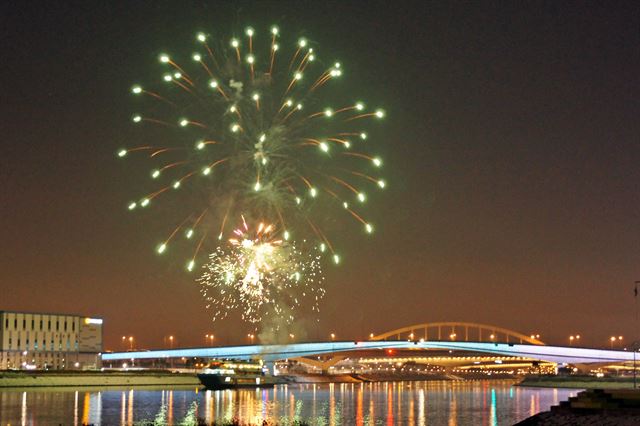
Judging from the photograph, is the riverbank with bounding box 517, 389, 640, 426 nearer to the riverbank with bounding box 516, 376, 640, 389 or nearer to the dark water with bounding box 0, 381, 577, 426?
the dark water with bounding box 0, 381, 577, 426

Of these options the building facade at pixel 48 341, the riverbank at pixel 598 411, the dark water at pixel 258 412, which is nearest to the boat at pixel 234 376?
the building facade at pixel 48 341

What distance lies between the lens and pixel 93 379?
13975cm

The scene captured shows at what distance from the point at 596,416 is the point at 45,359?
12447 cm

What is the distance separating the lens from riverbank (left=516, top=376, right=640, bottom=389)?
503 ft

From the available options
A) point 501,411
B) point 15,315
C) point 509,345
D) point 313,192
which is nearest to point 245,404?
point 501,411

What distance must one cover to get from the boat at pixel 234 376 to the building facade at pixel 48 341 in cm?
2431

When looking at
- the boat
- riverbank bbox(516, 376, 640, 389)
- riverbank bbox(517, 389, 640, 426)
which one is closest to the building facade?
the boat

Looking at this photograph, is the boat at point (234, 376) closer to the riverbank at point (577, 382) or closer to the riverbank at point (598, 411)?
the riverbank at point (577, 382)

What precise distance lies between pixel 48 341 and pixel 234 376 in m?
34.5

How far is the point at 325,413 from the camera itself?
77.8 meters

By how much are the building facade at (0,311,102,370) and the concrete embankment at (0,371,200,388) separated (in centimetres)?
1634

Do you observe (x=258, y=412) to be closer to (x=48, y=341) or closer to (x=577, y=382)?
(x=48, y=341)

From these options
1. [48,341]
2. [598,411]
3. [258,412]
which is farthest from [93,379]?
[598,411]

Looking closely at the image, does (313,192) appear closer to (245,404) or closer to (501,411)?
(501,411)
